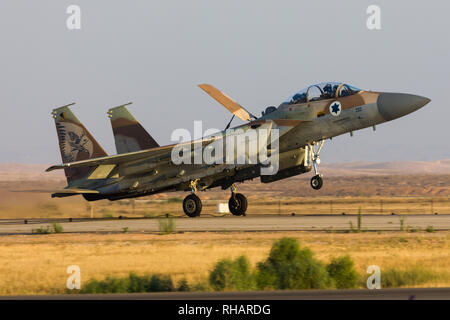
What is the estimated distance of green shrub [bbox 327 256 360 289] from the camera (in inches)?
535

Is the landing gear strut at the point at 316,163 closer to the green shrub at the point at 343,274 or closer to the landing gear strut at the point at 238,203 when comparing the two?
the landing gear strut at the point at 238,203

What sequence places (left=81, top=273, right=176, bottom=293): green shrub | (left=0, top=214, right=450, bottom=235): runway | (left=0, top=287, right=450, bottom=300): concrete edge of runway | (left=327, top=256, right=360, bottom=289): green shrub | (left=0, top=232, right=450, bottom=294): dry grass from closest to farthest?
(left=0, top=287, right=450, bottom=300): concrete edge of runway
(left=81, top=273, right=176, bottom=293): green shrub
(left=327, top=256, right=360, bottom=289): green shrub
(left=0, top=232, right=450, bottom=294): dry grass
(left=0, top=214, right=450, bottom=235): runway

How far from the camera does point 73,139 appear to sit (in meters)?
31.5

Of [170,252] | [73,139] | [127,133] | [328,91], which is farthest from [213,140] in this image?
[170,252]

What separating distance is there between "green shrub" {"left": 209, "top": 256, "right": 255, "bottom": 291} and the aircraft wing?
1471 centimetres

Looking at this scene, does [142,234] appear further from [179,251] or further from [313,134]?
[313,134]

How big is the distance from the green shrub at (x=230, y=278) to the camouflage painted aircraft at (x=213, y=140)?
12.2 meters

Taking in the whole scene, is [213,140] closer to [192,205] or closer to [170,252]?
[192,205]

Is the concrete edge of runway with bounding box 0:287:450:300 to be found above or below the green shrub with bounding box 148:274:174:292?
above

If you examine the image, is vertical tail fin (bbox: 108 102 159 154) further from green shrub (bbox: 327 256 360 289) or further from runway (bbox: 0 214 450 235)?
green shrub (bbox: 327 256 360 289)

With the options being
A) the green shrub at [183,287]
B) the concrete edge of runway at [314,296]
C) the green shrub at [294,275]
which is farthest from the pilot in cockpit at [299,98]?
the concrete edge of runway at [314,296]

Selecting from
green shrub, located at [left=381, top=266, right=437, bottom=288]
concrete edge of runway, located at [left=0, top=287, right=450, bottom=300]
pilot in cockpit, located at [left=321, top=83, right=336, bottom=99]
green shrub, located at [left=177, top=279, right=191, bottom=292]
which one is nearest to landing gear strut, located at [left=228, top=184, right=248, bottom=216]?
pilot in cockpit, located at [left=321, top=83, right=336, bottom=99]
